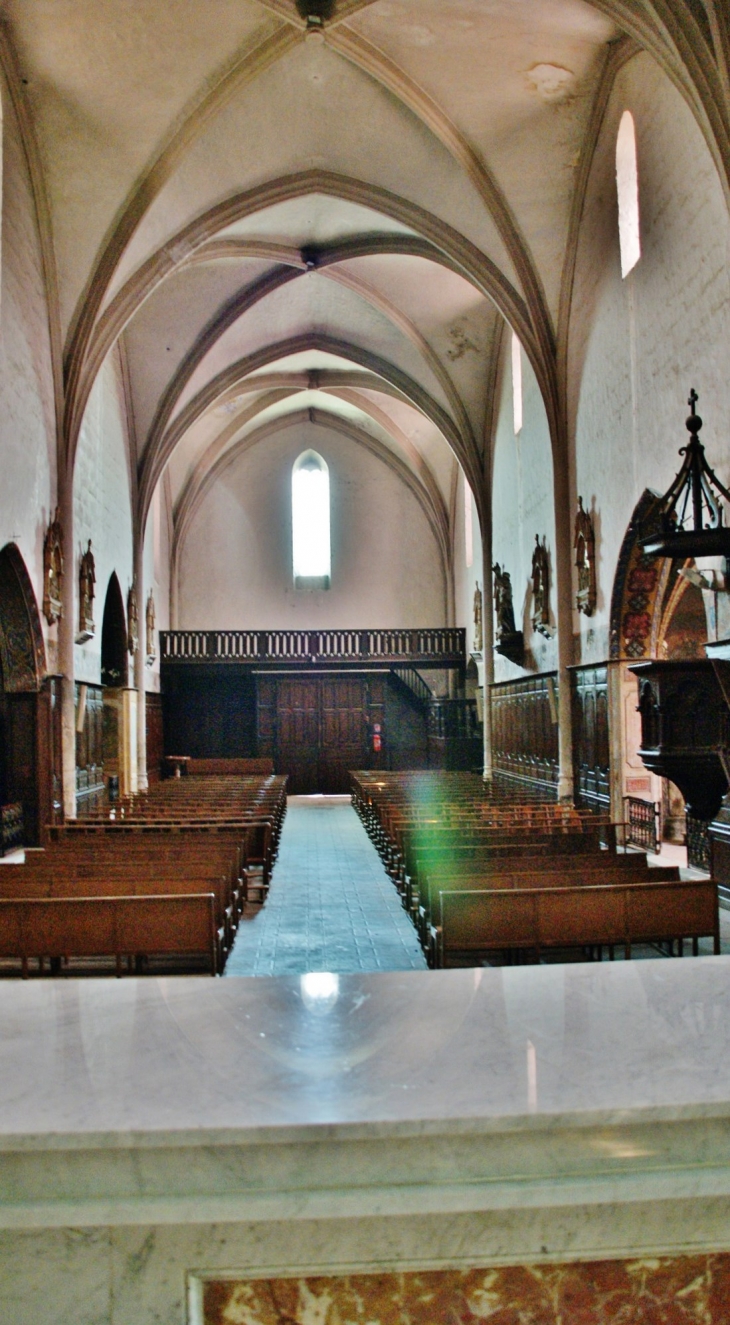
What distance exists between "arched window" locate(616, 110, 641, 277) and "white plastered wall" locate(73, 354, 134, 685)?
10.2 meters

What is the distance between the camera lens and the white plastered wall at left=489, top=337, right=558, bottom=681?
18609mm

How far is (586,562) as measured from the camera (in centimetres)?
1616

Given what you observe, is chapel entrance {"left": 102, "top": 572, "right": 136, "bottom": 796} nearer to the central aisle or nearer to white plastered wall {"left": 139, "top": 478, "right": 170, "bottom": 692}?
white plastered wall {"left": 139, "top": 478, "right": 170, "bottom": 692}

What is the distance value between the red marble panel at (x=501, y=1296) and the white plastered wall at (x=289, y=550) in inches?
1170

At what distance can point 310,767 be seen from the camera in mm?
28656

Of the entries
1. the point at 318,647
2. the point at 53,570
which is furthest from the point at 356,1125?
the point at 318,647

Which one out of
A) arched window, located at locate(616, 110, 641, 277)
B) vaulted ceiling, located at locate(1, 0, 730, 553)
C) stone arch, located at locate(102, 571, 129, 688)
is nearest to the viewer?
vaulted ceiling, located at locate(1, 0, 730, 553)

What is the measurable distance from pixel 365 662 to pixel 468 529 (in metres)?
4.94

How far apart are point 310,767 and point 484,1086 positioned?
88.6ft

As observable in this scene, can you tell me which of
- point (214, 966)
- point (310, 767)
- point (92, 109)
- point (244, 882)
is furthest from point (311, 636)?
point (214, 966)

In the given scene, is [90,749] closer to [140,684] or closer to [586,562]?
[140,684]

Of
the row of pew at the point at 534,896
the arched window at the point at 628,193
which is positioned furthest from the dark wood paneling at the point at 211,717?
the arched window at the point at 628,193

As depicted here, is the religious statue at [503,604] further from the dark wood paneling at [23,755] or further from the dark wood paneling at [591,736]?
the dark wood paneling at [23,755]

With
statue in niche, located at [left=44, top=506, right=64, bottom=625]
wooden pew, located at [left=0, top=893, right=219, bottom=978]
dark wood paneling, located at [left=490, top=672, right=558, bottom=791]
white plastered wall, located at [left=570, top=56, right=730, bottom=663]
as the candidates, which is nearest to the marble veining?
wooden pew, located at [left=0, top=893, right=219, bottom=978]
